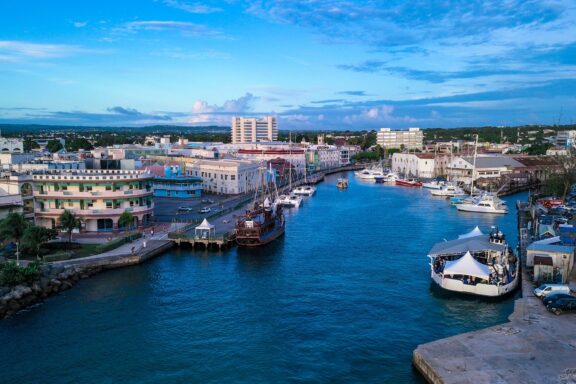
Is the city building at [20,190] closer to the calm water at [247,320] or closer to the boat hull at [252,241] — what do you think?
the calm water at [247,320]

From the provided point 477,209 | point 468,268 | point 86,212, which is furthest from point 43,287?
point 477,209

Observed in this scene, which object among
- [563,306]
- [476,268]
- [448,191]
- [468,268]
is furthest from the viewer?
[448,191]

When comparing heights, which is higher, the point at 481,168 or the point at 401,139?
the point at 401,139

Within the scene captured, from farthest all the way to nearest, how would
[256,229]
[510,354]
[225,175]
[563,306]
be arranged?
[225,175], [256,229], [563,306], [510,354]

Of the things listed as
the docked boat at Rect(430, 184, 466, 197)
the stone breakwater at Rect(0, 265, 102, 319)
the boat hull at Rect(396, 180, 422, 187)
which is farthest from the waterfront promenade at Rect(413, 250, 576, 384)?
the boat hull at Rect(396, 180, 422, 187)

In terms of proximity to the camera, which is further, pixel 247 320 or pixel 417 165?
pixel 417 165

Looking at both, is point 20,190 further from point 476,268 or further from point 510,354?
point 510,354

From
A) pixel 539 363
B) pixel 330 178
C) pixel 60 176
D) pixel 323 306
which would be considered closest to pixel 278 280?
pixel 323 306

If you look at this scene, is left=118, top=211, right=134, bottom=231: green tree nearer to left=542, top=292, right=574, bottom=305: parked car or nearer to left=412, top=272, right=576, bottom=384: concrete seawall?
left=412, top=272, right=576, bottom=384: concrete seawall
